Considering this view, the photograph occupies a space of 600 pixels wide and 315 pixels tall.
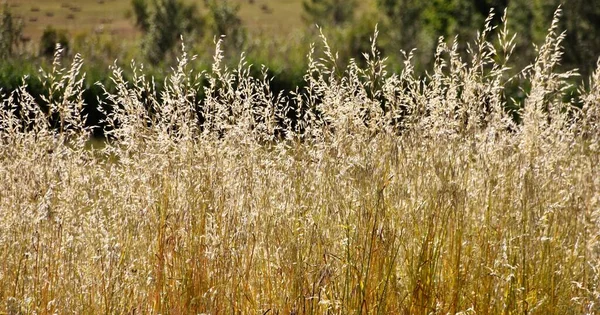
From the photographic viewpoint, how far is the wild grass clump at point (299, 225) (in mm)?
3527

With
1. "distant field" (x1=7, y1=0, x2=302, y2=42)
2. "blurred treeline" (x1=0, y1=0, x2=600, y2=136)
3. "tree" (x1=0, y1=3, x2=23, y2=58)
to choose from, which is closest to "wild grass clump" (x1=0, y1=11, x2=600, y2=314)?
"blurred treeline" (x1=0, y1=0, x2=600, y2=136)

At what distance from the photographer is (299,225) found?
3.96 m

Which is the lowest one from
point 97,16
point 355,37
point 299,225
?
point 299,225

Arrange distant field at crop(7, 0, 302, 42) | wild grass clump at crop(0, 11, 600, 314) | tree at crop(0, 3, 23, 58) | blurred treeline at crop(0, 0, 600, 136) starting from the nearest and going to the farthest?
wild grass clump at crop(0, 11, 600, 314), tree at crop(0, 3, 23, 58), blurred treeline at crop(0, 0, 600, 136), distant field at crop(7, 0, 302, 42)

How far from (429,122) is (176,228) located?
1486mm

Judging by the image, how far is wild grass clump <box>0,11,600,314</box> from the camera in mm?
3527

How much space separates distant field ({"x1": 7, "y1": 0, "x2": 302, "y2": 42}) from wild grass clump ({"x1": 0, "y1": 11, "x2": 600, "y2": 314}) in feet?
90.3

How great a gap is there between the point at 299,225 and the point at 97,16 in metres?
36.9

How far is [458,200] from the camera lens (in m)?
3.69

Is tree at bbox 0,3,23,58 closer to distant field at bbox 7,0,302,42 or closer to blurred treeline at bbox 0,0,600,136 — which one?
blurred treeline at bbox 0,0,600,136

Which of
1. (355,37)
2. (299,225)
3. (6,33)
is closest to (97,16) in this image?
(355,37)

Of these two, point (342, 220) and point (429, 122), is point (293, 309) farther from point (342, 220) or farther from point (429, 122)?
point (429, 122)

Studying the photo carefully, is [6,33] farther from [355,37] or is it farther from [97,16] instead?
[97,16]

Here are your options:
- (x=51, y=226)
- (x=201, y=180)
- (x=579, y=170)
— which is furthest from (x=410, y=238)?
(x=51, y=226)
